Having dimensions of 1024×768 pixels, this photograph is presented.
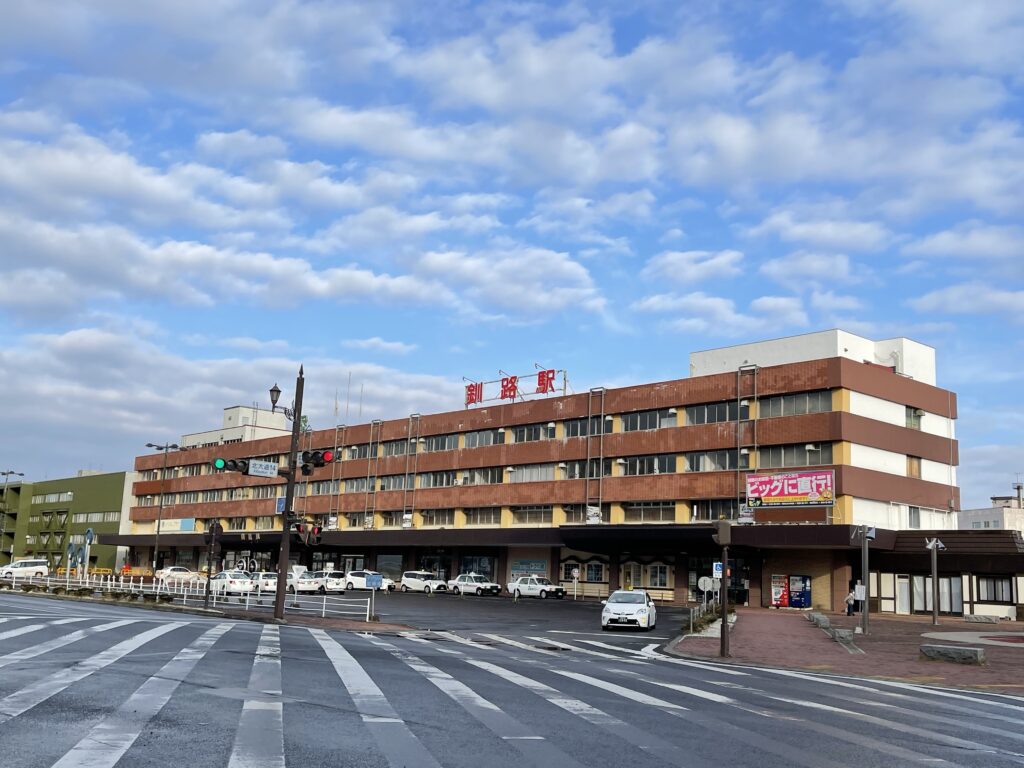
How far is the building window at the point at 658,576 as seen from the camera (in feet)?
195

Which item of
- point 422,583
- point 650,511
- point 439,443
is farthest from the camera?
point 439,443

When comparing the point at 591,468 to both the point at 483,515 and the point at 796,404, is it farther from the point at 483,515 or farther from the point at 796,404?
the point at 796,404

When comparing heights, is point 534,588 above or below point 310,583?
above

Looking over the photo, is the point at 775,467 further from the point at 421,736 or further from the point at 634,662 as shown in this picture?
the point at 421,736

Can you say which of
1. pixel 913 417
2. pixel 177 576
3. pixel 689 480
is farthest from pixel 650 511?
pixel 177 576

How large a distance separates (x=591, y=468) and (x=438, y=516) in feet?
54.7

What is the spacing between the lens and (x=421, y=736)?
9.34 meters

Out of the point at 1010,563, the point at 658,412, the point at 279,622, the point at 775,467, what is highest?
the point at 658,412

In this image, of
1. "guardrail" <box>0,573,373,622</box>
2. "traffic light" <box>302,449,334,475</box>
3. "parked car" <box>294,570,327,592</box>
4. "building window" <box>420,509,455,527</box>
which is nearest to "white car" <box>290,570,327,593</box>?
"parked car" <box>294,570,327,592</box>

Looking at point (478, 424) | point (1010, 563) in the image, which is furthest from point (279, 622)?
point (478, 424)

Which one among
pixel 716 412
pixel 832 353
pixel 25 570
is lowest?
pixel 25 570

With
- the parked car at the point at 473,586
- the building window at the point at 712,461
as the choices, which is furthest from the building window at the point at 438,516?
the building window at the point at 712,461

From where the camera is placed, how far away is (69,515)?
4653 inches

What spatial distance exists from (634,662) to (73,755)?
1505cm
